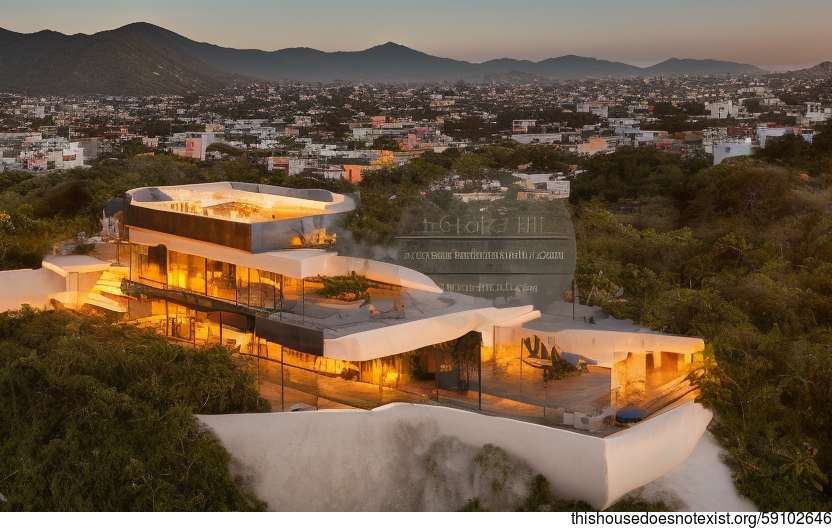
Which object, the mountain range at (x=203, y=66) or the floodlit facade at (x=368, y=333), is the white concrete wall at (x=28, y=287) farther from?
the mountain range at (x=203, y=66)

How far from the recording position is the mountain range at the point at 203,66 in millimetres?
17203

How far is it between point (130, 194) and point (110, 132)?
14.5 m

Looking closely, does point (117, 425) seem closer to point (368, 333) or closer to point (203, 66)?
point (368, 333)

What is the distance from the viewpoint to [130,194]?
33.8 feet

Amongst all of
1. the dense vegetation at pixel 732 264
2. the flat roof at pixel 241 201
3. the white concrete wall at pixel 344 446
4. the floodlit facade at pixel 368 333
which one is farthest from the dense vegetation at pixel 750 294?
the flat roof at pixel 241 201

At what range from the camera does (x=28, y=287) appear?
10.7 metres

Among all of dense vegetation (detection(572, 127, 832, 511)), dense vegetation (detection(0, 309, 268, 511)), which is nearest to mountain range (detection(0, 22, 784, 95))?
dense vegetation (detection(572, 127, 832, 511))

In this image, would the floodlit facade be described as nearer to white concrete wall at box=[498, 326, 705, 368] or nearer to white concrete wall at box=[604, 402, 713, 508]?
white concrete wall at box=[498, 326, 705, 368]

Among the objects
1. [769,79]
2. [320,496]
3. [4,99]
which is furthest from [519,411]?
[4,99]

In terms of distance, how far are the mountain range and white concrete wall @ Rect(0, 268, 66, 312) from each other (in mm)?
7104

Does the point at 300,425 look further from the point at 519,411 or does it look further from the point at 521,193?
the point at 521,193

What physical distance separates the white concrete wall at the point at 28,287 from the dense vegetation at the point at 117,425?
2.31m

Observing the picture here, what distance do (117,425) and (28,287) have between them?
411cm
